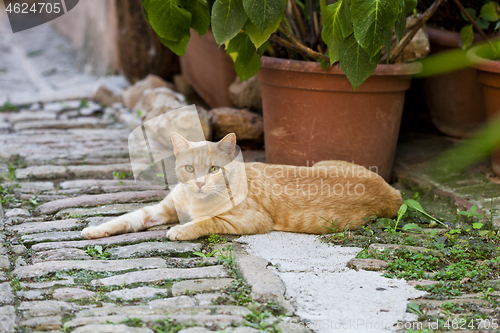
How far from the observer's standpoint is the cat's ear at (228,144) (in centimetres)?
256

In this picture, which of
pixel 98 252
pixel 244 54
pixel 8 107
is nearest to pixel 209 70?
pixel 244 54

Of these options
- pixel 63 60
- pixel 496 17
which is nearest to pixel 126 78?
pixel 63 60

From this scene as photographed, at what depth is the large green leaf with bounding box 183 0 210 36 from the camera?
108 inches

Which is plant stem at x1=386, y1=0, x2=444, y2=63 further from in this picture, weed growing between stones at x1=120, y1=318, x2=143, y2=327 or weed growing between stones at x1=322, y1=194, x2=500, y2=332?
weed growing between stones at x1=120, y1=318, x2=143, y2=327

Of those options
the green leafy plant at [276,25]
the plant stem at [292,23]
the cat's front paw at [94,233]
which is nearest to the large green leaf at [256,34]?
the green leafy plant at [276,25]

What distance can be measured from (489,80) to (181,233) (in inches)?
88.9

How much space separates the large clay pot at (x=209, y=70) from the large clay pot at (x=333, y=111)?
134 cm

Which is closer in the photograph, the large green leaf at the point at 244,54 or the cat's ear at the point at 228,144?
the cat's ear at the point at 228,144

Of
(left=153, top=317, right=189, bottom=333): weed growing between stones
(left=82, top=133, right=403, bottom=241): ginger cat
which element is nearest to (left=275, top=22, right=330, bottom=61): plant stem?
(left=82, top=133, right=403, bottom=241): ginger cat

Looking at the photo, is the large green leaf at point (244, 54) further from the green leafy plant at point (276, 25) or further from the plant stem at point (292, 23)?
the plant stem at point (292, 23)

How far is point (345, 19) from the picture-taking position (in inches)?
96.7

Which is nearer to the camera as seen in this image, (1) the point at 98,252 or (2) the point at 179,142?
(1) the point at 98,252

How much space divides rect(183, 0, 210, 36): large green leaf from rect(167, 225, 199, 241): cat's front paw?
49.4 inches

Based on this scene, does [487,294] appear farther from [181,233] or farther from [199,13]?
[199,13]
